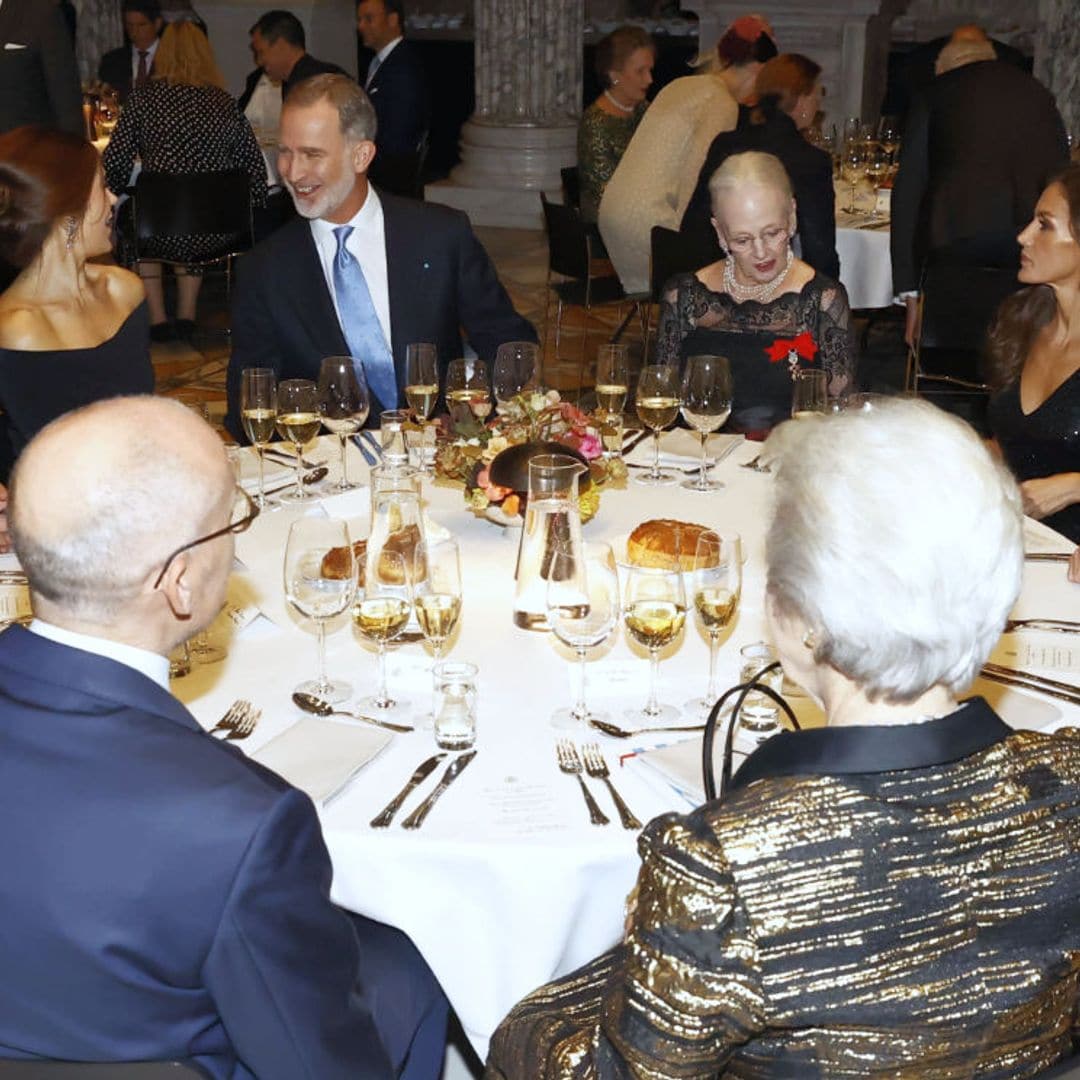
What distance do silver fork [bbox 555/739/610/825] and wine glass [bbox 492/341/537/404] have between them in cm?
123

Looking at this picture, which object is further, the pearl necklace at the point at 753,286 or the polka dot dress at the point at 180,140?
the polka dot dress at the point at 180,140

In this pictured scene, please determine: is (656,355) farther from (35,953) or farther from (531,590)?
(35,953)

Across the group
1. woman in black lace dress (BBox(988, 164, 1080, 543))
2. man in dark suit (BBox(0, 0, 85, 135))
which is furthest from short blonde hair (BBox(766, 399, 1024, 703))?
man in dark suit (BBox(0, 0, 85, 135))

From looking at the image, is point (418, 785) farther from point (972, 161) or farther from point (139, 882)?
point (972, 161)

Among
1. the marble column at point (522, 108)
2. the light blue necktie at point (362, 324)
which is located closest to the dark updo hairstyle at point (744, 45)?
the light blue necktie at point (362, 324)

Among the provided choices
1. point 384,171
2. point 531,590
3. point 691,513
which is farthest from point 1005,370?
point 384,171

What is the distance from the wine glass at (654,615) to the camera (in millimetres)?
2110

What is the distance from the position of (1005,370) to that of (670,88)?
9.28ft

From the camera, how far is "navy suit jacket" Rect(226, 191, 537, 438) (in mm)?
3893

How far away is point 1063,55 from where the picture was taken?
30.5 ft

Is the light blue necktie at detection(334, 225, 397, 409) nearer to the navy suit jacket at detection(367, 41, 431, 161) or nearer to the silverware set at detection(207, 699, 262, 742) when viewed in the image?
the silverware set at detection(207, 699, 262, 742)

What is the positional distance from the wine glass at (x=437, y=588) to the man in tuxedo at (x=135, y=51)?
6953mm

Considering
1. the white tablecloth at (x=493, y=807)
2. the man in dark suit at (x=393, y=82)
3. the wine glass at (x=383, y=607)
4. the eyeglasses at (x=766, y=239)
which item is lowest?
the white tablecloth at (x=493, y=807)

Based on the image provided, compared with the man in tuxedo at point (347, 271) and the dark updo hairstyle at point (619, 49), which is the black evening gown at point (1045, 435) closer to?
the man in tuxedo at point (347, 271)
